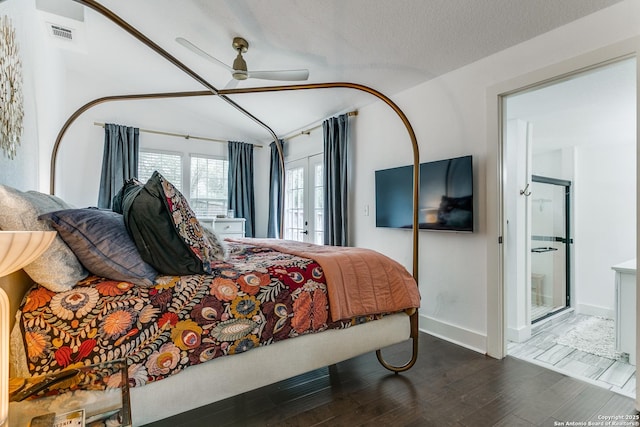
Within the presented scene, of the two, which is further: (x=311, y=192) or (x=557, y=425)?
(x=311, y=192)

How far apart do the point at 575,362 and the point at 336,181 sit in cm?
288

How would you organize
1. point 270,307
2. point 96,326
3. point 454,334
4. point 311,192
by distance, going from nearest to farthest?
point 96,326
point 270,307
point 454,334
point 311,192

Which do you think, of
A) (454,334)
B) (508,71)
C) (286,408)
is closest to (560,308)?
(454,334)

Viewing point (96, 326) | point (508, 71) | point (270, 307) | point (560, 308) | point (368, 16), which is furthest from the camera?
point (560, 308)

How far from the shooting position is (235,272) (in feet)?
5.10


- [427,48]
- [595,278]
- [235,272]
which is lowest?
[595,278]

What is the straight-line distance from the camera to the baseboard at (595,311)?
11.8 feet

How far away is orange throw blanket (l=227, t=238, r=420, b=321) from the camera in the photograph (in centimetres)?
174

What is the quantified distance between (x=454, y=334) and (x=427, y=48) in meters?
2.51

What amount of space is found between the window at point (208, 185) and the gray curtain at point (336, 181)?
2.32 metres

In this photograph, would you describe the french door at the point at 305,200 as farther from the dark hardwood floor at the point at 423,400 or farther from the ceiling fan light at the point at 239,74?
the dark hardwood floor at the point at 423,400

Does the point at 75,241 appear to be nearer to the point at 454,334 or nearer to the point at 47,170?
the point at 47,170

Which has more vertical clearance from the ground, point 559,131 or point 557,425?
point 559,131

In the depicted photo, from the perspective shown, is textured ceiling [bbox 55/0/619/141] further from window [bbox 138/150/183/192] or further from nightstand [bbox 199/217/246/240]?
nightstand [bbox 199/217/246/240]
